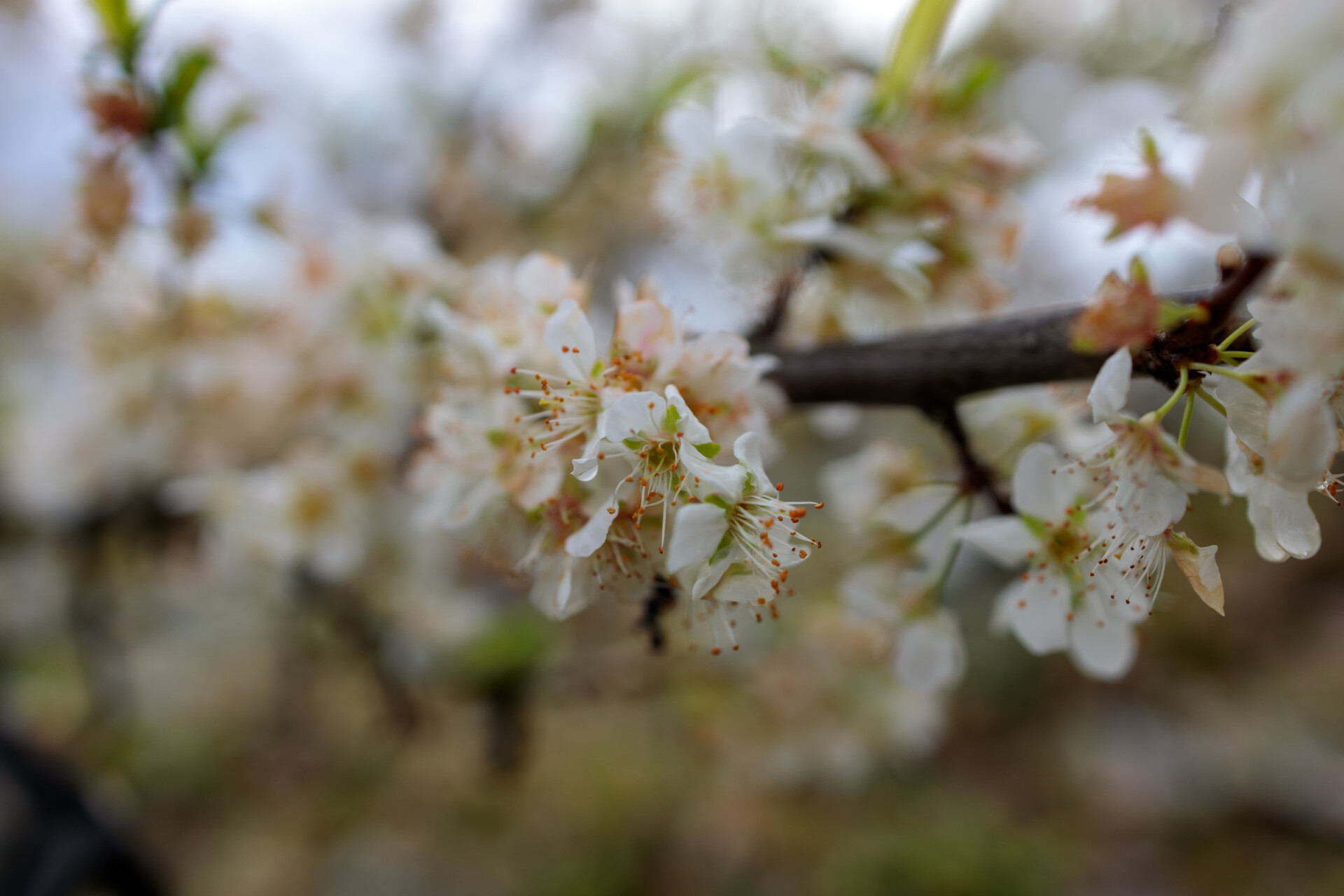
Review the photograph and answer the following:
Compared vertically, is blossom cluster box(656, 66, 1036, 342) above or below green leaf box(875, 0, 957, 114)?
below

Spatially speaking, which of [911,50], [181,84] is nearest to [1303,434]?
[911,50]

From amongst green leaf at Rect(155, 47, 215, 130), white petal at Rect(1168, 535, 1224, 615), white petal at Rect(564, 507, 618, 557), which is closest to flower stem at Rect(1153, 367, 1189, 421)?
white petal at Rect(1168, 535, 1224, 615)

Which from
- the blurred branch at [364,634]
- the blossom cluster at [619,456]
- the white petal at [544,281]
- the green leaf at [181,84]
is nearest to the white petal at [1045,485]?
the blossom cluster at [619,456]

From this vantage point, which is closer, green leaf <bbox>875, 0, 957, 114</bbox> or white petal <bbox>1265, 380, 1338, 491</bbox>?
white petal <bbox>1265, 380, 1338, 491</bbox>

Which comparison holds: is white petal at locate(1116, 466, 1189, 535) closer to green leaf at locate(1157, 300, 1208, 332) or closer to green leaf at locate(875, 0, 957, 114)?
green leaf at locate(1157, 300, 1208, 332)

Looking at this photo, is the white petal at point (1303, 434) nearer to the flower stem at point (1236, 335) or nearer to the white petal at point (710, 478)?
the flower stem at point (1236, 335)

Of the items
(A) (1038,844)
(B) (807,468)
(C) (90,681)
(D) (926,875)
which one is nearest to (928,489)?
(C) (90,681)

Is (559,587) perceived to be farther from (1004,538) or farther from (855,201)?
(855,201)
